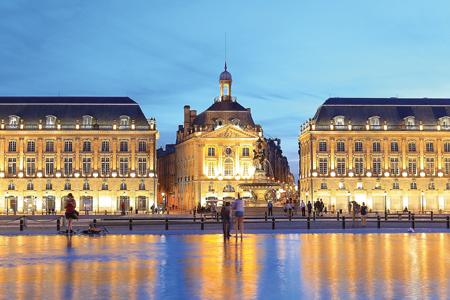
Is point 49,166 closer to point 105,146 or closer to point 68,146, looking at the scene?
point 68,146

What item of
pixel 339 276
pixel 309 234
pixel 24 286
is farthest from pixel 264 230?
pixel 24 286

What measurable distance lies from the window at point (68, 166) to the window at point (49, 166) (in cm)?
171

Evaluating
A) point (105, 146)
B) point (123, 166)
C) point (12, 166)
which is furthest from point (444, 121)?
point (12, 166)

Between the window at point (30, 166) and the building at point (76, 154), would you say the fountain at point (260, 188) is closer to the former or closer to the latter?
the building at point (76, 154)

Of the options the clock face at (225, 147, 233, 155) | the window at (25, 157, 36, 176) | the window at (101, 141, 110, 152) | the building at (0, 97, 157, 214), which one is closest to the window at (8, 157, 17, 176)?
the building at (0, 97, 157, 214)

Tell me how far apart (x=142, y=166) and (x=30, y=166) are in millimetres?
16093

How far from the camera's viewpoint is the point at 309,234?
39250 mm

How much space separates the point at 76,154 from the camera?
112750 mm

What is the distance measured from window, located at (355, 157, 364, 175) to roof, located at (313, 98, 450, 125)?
541 centimetres

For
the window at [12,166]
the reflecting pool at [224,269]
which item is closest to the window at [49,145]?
the window at [12,166]

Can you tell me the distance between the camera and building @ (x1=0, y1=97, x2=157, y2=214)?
110 metres

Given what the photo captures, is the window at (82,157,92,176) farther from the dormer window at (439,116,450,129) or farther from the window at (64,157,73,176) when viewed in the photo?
the dormer window at (439,116,450,129)

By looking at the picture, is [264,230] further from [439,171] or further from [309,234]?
[439,171]

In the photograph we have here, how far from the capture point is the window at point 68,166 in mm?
111938
